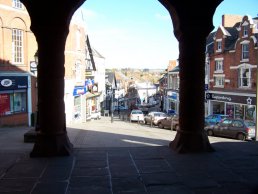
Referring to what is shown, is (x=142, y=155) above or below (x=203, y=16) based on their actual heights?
below

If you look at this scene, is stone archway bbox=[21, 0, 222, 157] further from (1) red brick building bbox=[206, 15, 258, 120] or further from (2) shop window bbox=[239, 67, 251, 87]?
(2) shop window bbox=[239, 67, 251, 87]

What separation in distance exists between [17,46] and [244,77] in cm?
2191

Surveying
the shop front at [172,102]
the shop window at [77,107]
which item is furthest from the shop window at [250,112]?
the shop front at [172,102]

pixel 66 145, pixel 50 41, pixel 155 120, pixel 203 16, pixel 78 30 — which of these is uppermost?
pixel 78 30

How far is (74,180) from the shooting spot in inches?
196

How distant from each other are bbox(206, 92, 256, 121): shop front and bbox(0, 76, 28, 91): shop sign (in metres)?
15.9

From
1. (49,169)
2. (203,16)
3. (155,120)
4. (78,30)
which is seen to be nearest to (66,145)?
(49,169)

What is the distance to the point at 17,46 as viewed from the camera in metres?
25.1

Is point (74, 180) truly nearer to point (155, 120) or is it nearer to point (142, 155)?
point (142, 155)

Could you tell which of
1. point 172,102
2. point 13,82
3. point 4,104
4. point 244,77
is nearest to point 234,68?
point 244,77

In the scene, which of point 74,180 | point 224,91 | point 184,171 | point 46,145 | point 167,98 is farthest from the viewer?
point 167,98

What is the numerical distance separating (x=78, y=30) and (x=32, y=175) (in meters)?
30.6

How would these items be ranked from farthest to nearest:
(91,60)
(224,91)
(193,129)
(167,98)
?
(167,98) → (91,60) → (224,91) → (193,129)

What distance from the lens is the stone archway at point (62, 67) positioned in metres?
6.62
